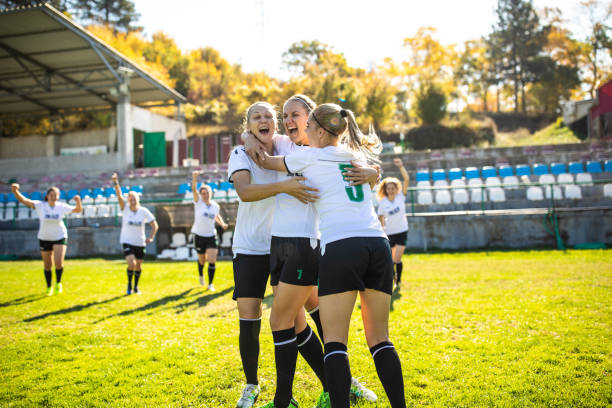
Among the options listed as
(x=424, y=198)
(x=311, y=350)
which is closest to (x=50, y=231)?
(x=311, y=350)

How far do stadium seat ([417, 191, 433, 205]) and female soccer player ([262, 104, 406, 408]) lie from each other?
1419 cm

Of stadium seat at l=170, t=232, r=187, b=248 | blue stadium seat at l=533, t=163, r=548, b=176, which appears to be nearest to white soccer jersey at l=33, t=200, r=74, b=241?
stadium seat at l=170, t=232, r=187, b=248

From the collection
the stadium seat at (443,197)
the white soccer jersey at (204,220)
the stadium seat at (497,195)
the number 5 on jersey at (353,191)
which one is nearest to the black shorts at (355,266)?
the number 5 on jersey at (353,191)

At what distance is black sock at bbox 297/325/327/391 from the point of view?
341 centimetres

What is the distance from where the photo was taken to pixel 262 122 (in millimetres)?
3359

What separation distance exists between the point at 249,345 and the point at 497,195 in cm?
1500

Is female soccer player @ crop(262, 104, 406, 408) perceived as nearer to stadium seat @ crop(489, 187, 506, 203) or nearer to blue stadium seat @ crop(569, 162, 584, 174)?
stadium seat @ crop(489, 187, 506, 203)

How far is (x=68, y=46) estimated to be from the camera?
2697 centimetres

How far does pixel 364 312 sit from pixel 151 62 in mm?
60845

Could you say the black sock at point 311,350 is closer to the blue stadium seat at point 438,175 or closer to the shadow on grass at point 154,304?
the shadow on grass at point 154,304

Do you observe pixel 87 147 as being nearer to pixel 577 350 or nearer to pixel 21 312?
pixel 21 312

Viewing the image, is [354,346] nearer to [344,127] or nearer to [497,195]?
[344,127]

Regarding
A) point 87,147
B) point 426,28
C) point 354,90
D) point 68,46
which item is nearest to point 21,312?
point 68,46

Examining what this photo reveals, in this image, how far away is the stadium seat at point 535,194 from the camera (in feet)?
53.3
